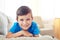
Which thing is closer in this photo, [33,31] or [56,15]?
[33,31]

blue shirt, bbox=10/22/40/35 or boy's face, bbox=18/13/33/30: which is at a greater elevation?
boy's face, bbox=18/13/33/30

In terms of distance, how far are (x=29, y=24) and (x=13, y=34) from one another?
0.14m

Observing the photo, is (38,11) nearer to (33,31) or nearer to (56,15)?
(56,15)

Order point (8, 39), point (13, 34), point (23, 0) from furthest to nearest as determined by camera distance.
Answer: point (23, 0) < point (13, 34) < point (8, 39)

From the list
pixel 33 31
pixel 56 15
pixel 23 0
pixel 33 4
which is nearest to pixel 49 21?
pixel 56 15

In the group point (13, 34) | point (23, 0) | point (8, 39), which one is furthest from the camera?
point (23, 0)

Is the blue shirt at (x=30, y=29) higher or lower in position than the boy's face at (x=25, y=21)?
lower

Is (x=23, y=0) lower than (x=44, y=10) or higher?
higher

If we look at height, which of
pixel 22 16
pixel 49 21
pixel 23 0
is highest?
pixel 23 0

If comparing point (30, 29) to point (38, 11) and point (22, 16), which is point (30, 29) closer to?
point (22, 16)

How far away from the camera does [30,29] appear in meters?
1.04

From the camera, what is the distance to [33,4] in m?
3.87

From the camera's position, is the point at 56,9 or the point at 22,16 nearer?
the point at 22,16

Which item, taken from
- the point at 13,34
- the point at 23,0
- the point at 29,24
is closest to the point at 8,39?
the point at 13,34
